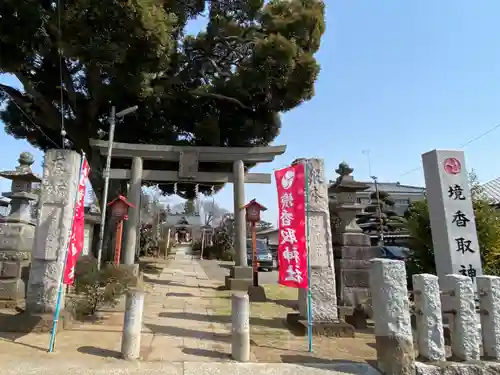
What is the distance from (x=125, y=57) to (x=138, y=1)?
5.72ft

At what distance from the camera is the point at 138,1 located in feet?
32.2

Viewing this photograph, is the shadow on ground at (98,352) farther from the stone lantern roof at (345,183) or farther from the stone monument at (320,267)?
the stone lantern roof at (345,183)

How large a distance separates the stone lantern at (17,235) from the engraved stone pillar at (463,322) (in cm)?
836

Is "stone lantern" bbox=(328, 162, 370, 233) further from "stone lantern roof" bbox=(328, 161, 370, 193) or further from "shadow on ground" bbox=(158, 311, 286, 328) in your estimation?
"shadow on ground" bbox=(158, 311, 286, 328)

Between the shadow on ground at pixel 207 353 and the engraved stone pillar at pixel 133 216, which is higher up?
the engraved stone pillar at pixel 133 216

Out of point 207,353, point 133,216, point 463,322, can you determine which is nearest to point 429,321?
point 463,322

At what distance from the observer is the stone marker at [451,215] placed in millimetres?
5520

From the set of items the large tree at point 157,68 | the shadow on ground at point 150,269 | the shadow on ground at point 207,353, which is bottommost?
the shadow on ground at point 207,353

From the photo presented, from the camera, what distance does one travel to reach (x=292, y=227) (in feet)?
20.2

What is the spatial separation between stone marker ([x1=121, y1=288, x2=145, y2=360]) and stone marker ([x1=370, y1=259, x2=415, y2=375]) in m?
3.15

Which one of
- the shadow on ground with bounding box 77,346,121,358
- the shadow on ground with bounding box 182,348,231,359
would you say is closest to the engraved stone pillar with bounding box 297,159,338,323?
the shadow on ground with bounding box 182,348,231,359

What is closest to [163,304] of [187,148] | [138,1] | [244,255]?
[244,255]

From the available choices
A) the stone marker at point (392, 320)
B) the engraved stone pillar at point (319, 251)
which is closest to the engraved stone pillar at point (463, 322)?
the stone marker at point (392, 320)

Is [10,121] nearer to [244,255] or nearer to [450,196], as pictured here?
[244,255]
